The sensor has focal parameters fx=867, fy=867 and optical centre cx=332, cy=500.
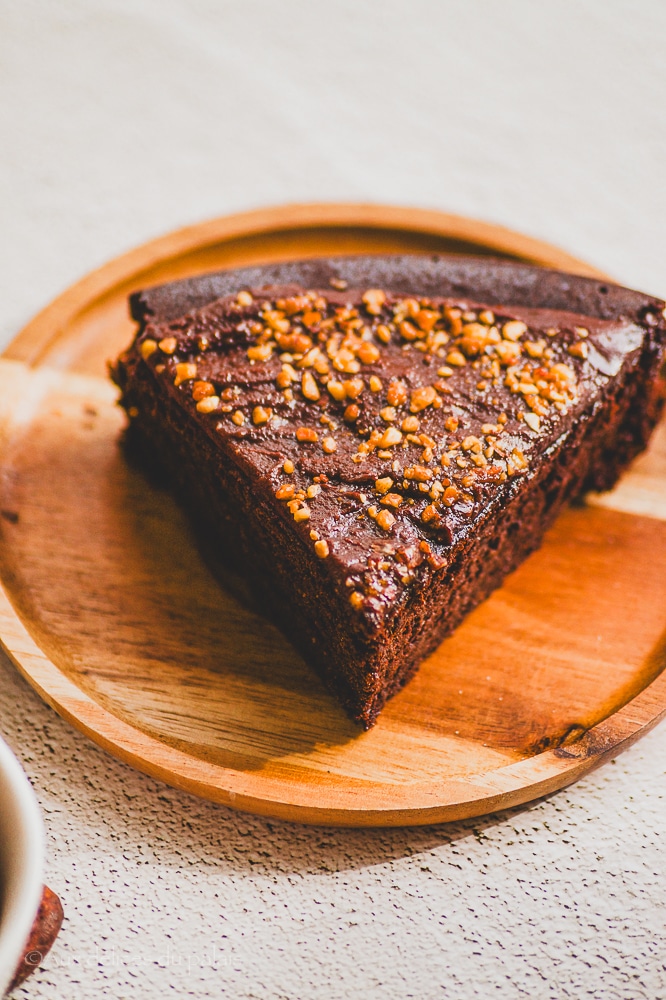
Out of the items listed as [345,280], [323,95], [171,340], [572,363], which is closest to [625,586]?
[572,363]

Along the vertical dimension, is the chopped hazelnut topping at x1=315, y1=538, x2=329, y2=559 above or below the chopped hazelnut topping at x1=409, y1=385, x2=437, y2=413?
below

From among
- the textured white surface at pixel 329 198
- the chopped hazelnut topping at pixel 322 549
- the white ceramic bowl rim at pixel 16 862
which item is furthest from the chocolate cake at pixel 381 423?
the white ceramic bowl rim at pixel 16 862

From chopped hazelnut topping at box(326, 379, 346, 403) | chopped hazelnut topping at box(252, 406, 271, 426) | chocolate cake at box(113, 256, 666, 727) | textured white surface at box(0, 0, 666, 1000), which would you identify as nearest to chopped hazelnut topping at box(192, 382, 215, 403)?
chocolate cake at box(113, 256, 666, 727)

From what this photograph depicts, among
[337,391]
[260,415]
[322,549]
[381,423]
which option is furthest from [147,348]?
[322,549]

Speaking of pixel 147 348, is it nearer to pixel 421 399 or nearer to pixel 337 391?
pixel 337 391

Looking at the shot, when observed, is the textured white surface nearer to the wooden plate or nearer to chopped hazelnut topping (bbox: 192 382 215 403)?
the wooden plate

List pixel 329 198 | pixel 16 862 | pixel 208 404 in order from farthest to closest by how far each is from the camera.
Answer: pixel 329 198
pixel 208 404
pixel 16 862

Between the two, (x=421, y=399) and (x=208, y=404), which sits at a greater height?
(x=421, y=399)
